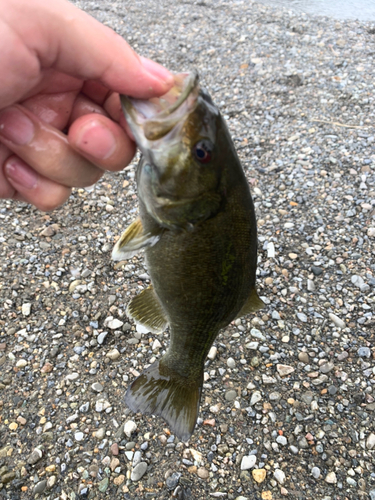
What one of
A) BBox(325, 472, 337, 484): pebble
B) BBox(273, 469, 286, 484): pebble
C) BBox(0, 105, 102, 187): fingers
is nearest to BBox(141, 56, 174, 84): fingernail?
BBox(0, 105, 102, 187): fingers

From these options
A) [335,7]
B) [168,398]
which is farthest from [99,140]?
[335,7]

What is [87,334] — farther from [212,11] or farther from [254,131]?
[212,11]

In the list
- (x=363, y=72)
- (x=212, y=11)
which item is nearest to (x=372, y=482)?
(x=363, y=72)

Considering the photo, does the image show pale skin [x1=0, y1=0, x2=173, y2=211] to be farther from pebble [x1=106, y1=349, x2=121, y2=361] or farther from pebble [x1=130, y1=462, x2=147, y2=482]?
pebble [x1=130, y1=462, x2=147, y2=482]

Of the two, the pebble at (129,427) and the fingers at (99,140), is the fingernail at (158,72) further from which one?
the pebble at (129,427)

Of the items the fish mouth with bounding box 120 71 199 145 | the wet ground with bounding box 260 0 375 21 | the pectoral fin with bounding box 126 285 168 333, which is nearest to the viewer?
the fish mouth with bounding box 120 71 199 145

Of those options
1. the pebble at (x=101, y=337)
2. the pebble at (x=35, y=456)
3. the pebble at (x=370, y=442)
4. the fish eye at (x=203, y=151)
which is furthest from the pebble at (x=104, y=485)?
the fish eye at (x=203, y=151)

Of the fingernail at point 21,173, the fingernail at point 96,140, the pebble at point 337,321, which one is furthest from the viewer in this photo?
the pebble at point 337,321
